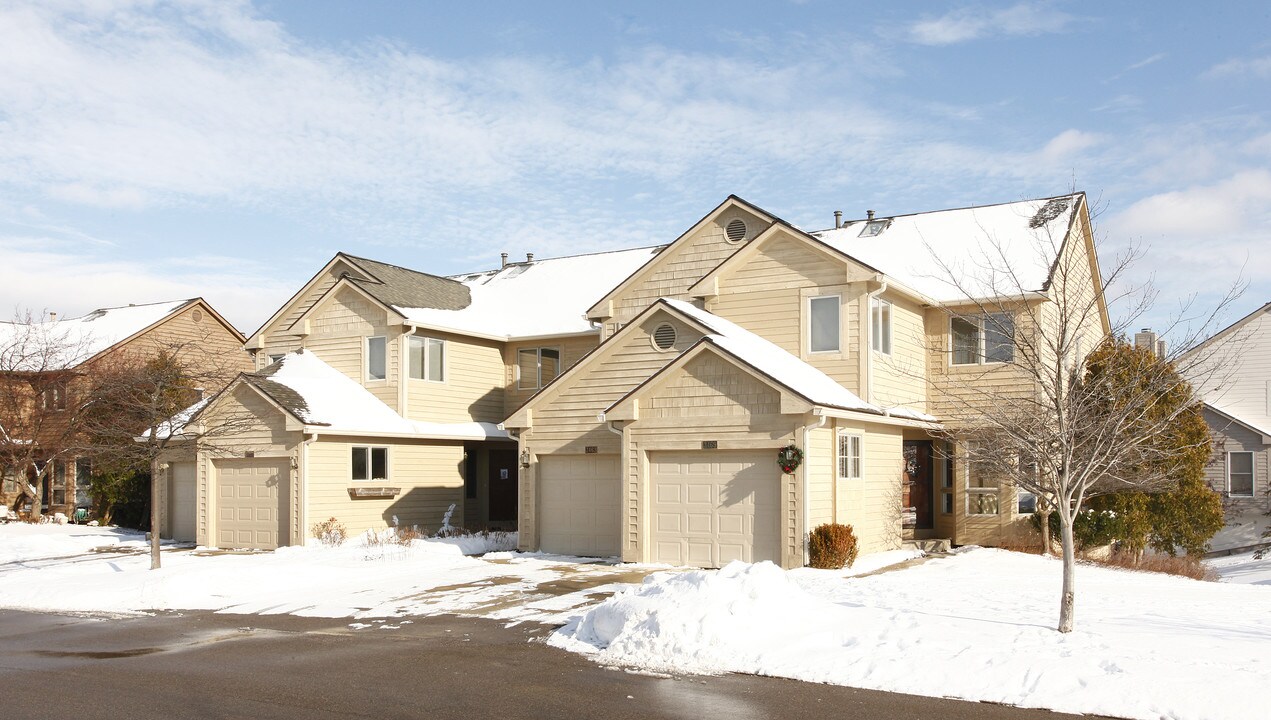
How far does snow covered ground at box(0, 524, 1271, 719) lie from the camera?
1041 cm

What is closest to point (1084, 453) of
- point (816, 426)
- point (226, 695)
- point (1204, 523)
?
point (816, 426)

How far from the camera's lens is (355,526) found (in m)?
25.7

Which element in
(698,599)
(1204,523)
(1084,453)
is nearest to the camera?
(698,599)

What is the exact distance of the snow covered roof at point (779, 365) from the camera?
64.1 feet

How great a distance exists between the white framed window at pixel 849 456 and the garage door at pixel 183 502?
1698 cm

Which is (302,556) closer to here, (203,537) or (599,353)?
(203,537)

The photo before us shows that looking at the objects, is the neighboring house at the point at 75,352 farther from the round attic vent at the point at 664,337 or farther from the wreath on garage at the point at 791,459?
the wreath on garage at the point at 791,459

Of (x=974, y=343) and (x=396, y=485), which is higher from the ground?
(x=974, y=343)

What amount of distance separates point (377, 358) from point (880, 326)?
513 inches

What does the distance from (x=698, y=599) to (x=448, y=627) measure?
3.87 m

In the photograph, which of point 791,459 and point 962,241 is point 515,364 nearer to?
point 962,241

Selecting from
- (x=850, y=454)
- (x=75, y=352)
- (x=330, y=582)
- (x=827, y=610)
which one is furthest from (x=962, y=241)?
(x=75, y=352)

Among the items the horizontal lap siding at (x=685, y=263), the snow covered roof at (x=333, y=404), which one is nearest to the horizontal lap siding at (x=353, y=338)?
the snow covered roof at (x=333, y=404)

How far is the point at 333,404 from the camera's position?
2611 centimetres
